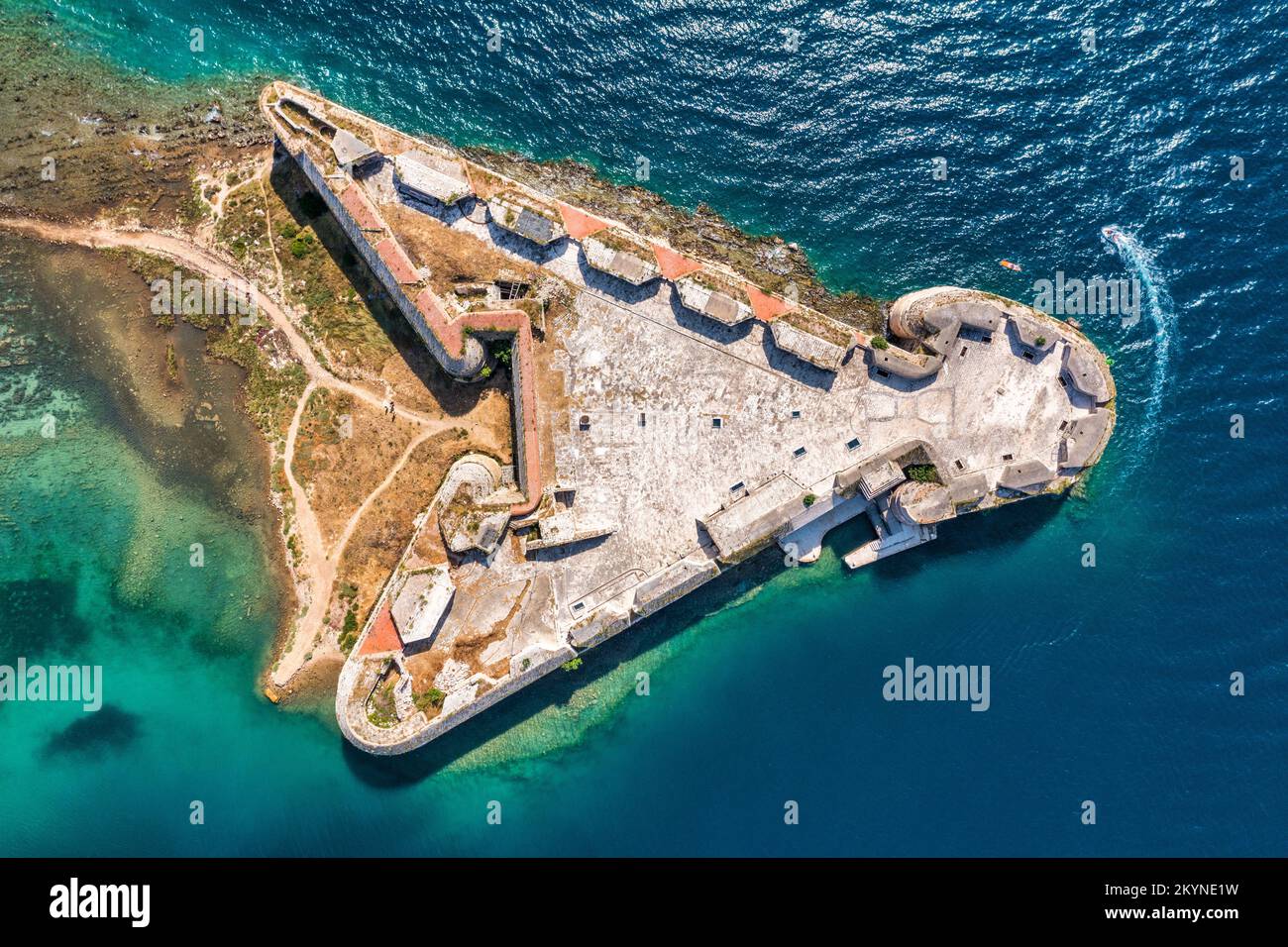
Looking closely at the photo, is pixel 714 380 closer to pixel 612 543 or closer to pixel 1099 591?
pixel 612 543

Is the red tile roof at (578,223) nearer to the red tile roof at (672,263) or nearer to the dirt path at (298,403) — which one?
the red tile roof at (672,263)

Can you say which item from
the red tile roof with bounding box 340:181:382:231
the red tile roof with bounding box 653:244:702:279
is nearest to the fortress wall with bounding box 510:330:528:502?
the red tile roof with bounding box 653:244:702:279

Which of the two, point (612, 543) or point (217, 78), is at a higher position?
point (217, 78)

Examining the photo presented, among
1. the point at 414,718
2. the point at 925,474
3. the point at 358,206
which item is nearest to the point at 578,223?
the point at 358,206

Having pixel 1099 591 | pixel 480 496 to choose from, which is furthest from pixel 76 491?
pixel 1099 591

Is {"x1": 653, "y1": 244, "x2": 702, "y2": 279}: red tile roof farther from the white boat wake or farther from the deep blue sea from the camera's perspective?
the white boat wake

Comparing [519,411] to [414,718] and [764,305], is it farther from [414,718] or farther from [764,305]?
[414,718]
